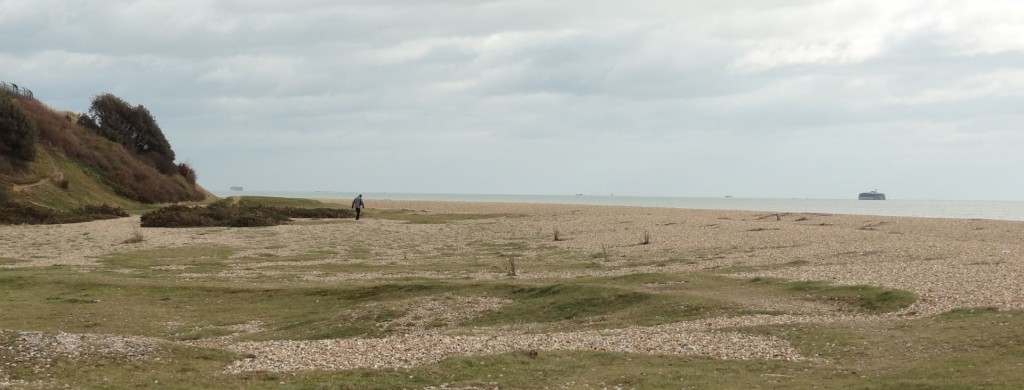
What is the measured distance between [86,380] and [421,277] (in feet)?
51.9

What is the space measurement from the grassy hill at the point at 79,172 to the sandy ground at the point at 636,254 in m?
9.06

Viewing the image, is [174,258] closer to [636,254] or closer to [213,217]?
[636,254]

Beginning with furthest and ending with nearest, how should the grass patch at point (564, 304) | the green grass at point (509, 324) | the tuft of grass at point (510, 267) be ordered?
the tuft of grass at point (510, 267), the grass patch at point (564, 304), the green grass at point (509, 324)

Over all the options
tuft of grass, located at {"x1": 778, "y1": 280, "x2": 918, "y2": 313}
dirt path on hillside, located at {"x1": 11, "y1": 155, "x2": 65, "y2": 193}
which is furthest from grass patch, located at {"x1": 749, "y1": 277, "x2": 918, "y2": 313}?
dirt path on hillside, located at {"x1": 11, "y1": 155, "x2": 65, "y2": 193}

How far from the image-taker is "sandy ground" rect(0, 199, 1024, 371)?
49.7 feet

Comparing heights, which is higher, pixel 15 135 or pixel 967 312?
pixel 15 135

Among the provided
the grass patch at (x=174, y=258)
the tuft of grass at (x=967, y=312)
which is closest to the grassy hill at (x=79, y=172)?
the grass patch at (x=174, y=258)

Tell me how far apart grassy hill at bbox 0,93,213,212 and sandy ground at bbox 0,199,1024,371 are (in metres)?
9.06

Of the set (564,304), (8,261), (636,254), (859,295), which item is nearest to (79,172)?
(8,261)

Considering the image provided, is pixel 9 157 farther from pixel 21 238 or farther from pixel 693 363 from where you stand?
pixel 693 363

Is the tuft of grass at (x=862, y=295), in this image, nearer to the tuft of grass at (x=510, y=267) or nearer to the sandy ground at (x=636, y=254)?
the sandy ground at (x=636, y=254)

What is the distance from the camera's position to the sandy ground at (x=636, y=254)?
15.2 metres

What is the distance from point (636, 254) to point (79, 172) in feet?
167

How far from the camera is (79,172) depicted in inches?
2655
